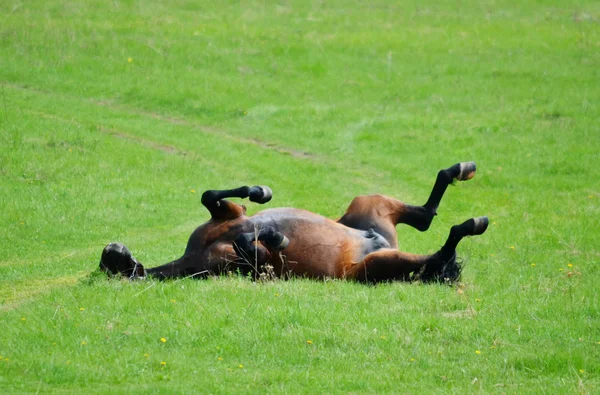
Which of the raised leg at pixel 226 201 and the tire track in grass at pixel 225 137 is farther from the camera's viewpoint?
the tire track in grass at pixel 225 137

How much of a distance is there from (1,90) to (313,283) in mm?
13439

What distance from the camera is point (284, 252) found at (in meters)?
8.93

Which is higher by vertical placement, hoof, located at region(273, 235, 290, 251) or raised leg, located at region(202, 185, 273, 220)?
raised leg, located at region(202, 185, 273, 220)

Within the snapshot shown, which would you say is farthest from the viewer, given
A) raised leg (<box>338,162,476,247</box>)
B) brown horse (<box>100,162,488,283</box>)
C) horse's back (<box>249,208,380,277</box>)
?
raised leg (<box>338,162,476,247</box>)

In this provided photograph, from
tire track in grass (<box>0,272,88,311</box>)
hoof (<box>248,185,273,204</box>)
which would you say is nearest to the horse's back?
hoof (<box>248,185,273,204</box>)

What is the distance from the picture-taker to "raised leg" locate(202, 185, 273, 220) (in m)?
8.93

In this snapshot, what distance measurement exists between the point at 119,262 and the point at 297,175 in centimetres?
773

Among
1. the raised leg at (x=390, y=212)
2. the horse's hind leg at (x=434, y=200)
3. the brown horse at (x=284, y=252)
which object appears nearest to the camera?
the brown horse at (x=284, y=252)

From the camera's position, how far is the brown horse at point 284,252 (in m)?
8.66

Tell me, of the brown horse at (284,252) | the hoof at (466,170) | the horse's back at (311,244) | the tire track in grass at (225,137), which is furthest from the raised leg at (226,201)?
the tire track in grass at (225,137)

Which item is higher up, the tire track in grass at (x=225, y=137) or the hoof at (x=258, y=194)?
the hoof at (x=258, y=194)

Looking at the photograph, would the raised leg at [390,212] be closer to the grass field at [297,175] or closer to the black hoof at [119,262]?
the grass field at [297,175]

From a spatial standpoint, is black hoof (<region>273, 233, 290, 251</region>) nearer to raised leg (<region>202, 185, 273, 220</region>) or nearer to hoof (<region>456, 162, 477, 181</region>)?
raised leg (<region>202, 185, 273, 220</region>)

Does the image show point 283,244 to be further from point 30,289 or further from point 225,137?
point 225,137
